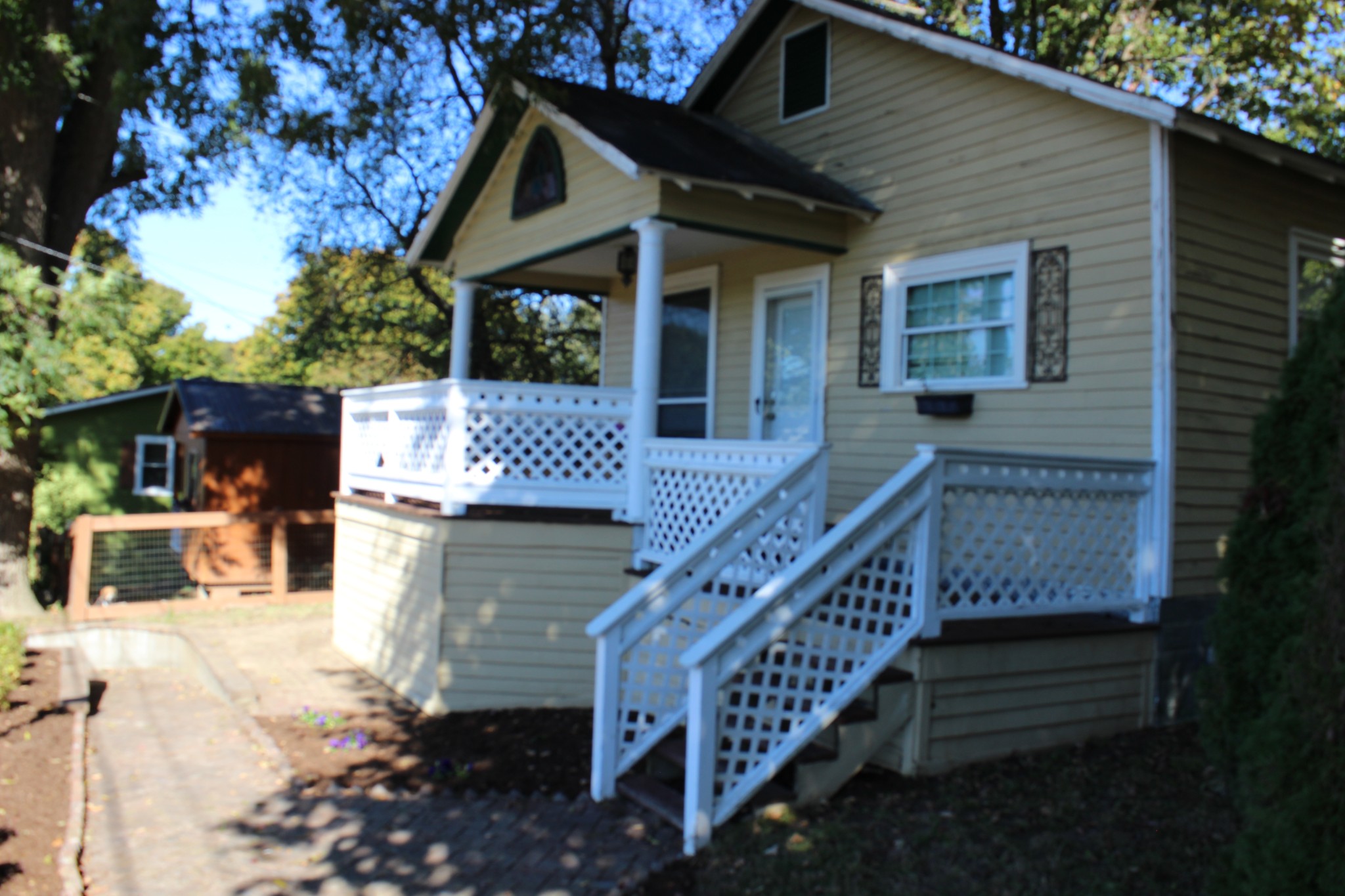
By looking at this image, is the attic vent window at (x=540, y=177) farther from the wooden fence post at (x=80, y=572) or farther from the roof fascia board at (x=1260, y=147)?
the wooden fence post at (x=80, y=572)

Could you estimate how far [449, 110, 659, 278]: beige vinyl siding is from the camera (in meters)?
8.12

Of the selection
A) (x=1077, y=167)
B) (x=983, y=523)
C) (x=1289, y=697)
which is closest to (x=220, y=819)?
(x=983, y=523)

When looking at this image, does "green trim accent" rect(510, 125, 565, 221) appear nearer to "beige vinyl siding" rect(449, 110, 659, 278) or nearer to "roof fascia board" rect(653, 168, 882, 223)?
"beige vinyl siding" rect(449, 110, 659, 278)

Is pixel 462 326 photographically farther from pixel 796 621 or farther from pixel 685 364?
pixel 796 621

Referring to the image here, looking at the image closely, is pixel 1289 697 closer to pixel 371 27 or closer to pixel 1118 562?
pixel 1118 562

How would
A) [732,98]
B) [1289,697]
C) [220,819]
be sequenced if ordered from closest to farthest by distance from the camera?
[1289,697] < [220,819] < [732,98]

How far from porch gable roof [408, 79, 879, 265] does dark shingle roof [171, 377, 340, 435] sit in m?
7.06

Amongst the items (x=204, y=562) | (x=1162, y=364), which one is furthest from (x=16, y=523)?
(x=1162, y=364)

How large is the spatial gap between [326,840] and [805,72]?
7751 mm

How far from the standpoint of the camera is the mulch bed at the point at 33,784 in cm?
461

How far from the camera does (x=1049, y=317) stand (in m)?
7.12

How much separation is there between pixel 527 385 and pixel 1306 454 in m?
5.39

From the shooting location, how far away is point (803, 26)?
9617 millimetres

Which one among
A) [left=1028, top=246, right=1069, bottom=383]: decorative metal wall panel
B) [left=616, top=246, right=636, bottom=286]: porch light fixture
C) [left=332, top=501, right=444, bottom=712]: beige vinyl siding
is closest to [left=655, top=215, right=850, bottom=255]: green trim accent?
[left=616, top=246, right=636, bottom=286]: porch light fixture
